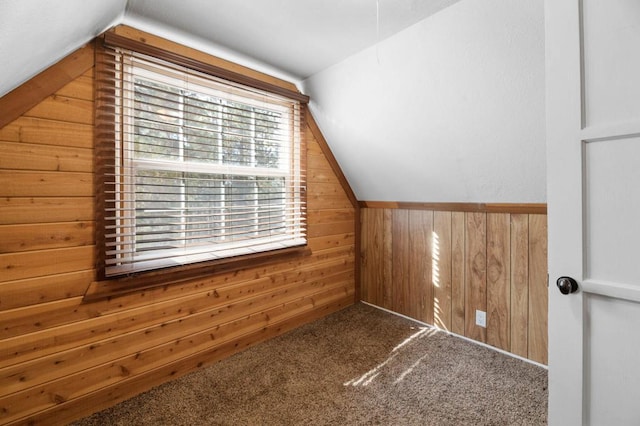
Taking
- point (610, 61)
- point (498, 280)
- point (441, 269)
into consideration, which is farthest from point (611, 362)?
point (441, 269)

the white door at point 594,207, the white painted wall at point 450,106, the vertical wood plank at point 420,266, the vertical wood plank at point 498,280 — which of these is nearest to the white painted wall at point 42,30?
the white painted wall at point 450,106

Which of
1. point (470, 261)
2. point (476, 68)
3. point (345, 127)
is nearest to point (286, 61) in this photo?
point (345, 127)

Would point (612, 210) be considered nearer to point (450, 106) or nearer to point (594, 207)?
point (594, 207)

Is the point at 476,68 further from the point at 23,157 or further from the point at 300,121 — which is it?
the point at 23,157

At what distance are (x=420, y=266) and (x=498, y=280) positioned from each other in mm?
610

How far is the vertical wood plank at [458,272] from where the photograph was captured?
240 cm

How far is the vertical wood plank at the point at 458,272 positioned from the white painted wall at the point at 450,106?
0.65 feet

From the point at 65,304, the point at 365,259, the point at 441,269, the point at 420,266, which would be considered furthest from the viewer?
the point at 365,259

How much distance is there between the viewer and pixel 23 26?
0.91 meters

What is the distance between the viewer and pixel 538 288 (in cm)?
204

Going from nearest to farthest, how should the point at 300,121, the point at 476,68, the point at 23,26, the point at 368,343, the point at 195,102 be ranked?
1. the point at 23,26
2. the point at 476,68
3. the point at 195,102
4. the point at 368,343
5. the point at 300,121

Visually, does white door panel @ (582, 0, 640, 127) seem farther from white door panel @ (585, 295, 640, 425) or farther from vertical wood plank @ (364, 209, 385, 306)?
vertical wood plank @ (364, 209, 385, 306)

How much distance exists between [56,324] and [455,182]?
2524mm

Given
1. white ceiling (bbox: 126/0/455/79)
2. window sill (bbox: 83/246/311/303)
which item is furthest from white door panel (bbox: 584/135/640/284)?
window sill (bbox: 83/246/311/303)
